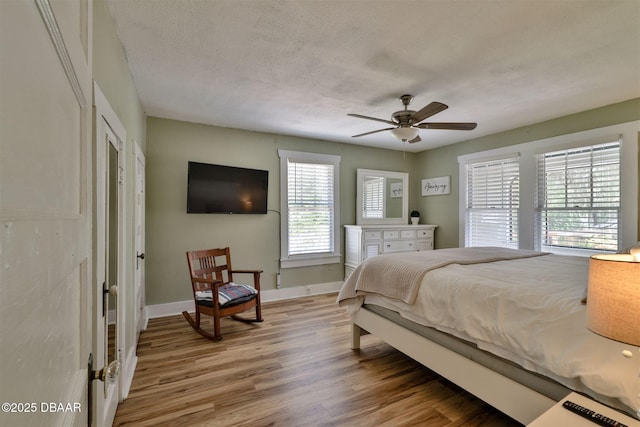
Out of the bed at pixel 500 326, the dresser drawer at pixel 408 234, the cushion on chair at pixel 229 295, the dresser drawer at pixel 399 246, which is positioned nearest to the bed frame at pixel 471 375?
the bed at pixel 500 326

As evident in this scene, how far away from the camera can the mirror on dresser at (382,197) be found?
5113 millimetres

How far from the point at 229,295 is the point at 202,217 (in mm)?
1270

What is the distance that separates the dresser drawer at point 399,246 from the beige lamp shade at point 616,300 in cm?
371

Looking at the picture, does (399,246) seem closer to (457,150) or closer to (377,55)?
(457,150)

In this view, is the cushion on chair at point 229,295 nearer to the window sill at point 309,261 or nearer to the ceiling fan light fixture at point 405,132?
the window sill at point 309,261

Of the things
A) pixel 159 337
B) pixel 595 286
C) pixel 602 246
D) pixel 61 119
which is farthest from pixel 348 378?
pixel 602 246

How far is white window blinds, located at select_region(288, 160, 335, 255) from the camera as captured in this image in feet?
15.0

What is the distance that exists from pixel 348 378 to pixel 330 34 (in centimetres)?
253

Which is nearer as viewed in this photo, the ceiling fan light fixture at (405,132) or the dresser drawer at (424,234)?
the ceiling fan light fixture at (405,132)

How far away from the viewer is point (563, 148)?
360 cm

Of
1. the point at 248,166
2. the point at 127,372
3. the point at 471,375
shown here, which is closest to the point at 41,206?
the point at 471,375

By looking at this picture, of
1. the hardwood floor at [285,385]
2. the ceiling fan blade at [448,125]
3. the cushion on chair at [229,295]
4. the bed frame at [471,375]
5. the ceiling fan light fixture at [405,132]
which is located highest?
the ceiling fan blade at [448,125]

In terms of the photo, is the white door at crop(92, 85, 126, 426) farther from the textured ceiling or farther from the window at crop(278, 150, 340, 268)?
the window at crop(278, 150, 340, 268)

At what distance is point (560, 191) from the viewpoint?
12.1ft
